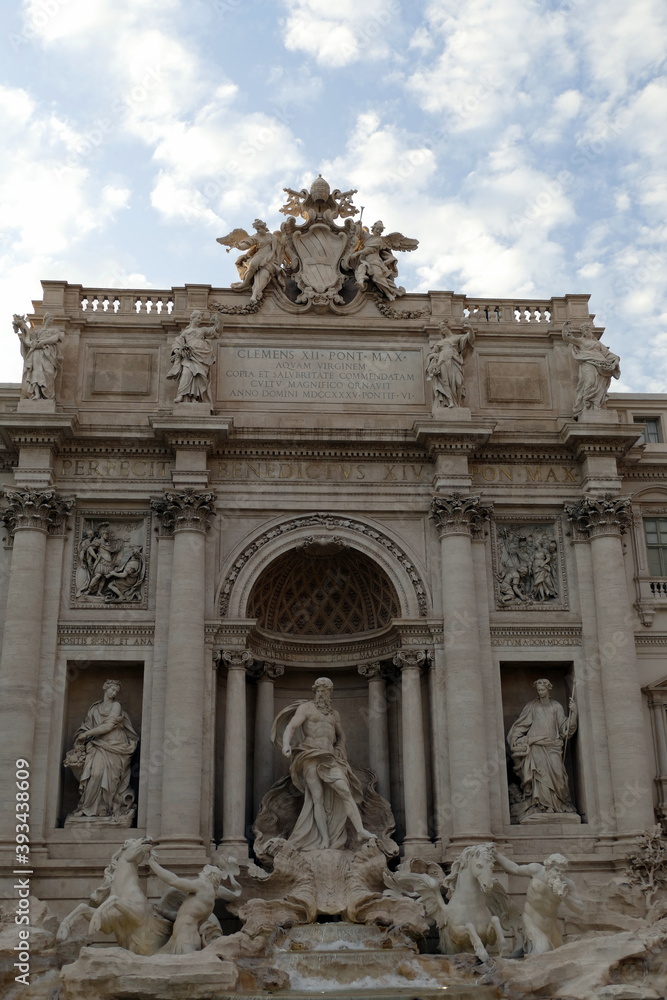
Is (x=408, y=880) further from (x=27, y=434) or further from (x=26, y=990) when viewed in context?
(x=27, y=434)

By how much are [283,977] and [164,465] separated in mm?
11005

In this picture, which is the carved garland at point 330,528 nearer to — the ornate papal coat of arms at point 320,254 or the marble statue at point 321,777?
the marble statue at point 321,777

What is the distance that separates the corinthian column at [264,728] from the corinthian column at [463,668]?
3912 mm

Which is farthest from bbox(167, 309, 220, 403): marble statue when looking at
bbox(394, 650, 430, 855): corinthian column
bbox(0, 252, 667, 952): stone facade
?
bbox(394, 650, 430, 855): corinthian column

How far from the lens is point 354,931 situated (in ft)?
A: 66.6

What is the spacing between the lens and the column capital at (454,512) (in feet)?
79.6

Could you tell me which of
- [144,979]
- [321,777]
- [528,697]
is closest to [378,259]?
[528,697]

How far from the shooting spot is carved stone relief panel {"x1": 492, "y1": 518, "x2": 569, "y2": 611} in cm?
2461

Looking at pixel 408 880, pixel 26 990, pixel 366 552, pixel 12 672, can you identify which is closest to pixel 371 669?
pixel 366 552

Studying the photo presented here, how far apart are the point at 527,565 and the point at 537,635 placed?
1.57m

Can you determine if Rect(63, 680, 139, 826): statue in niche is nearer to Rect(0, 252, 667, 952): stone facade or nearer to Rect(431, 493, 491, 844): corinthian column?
Rect(0, 252, 667, 952): stone facade

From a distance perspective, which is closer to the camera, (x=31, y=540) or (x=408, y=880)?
(x=408, y=880)

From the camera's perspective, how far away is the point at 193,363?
81.2 feet

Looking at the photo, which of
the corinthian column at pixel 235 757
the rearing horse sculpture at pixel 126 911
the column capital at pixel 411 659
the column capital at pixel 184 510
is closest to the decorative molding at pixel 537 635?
the column capital at pixel 411 659
